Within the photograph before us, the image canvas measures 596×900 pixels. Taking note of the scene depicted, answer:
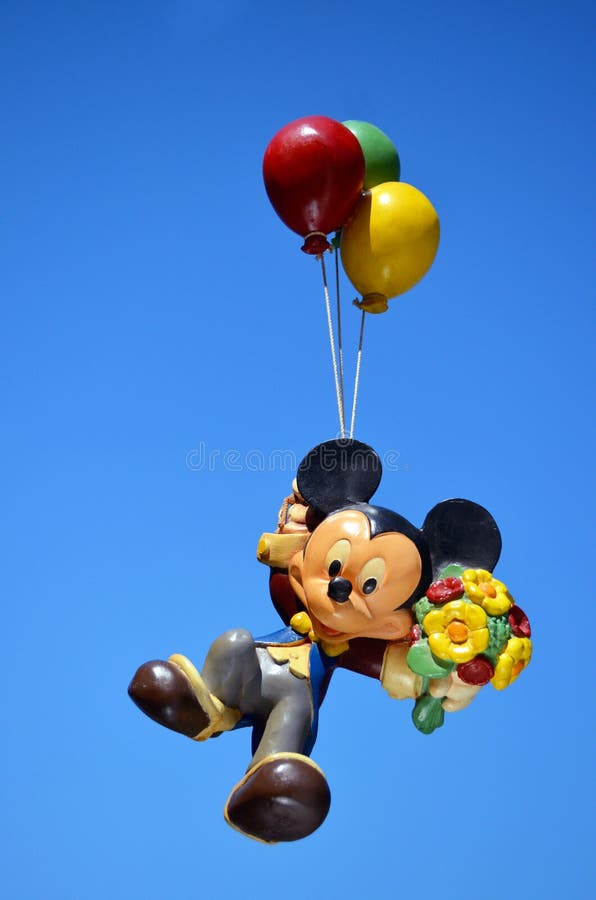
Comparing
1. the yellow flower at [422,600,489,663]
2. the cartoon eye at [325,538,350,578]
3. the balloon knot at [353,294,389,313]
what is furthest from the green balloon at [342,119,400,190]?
the yellow flower at [422,600,489,663]

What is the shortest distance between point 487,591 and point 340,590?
61cm

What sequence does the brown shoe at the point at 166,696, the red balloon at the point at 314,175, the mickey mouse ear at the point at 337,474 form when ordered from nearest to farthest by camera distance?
the brown shoe at the point at 166,696, the mickey mouse ear at the point at 337,474, the red balloon at the point at 314,175

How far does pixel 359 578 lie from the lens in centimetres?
445

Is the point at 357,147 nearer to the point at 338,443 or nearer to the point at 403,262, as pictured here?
the point at 403,262

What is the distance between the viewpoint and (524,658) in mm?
4469

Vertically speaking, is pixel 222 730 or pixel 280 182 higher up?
pixel 280 182

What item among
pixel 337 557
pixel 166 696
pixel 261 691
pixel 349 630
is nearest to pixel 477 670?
pixel 349 630

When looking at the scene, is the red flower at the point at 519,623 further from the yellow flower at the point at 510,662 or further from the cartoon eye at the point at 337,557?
the cartoon eye at the point at 337,557

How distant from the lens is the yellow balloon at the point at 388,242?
16.5 feet

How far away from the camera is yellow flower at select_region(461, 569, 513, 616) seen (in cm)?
440

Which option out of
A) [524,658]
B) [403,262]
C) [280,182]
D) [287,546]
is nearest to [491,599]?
[524,658]

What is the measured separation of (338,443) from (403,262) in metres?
0.96

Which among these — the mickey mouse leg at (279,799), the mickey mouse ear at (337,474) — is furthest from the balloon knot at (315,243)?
the mickey mouse leg at (279,799)

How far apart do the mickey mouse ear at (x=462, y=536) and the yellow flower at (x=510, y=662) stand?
36 cm
